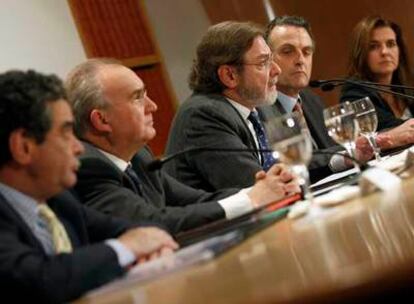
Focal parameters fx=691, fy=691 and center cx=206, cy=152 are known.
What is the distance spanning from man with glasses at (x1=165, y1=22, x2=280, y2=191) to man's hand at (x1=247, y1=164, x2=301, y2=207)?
1.25ft

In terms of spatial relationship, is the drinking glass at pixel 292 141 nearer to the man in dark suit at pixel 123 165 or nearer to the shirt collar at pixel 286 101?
the man in dark suit at pixel 123 165

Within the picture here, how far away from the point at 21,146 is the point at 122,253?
0.88ft

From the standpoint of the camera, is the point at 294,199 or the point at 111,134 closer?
the point at 294,199

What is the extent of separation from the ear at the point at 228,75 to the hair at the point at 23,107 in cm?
136

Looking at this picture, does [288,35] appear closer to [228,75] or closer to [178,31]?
[228,75]

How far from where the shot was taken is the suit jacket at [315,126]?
100 inches

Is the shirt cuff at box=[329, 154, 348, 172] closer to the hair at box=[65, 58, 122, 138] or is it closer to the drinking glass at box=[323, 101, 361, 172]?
the drinking glass at box=[323, 101, 361, 172]

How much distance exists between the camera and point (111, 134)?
6.16 feet

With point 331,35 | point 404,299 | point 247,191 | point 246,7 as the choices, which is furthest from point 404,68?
point 404,299

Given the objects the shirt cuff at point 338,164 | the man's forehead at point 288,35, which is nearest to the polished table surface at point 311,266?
the shirt cuff at point 338,164

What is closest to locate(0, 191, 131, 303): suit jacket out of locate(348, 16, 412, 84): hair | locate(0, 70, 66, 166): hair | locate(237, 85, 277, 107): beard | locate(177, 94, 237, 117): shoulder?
locate(0, 70, 66, 166): hair

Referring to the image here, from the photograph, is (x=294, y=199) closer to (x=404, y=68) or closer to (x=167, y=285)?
(x=167, y=285)

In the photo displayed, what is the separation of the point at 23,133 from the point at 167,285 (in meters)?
0.49


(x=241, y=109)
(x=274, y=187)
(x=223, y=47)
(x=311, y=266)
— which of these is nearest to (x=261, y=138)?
(x=241, y=109)
